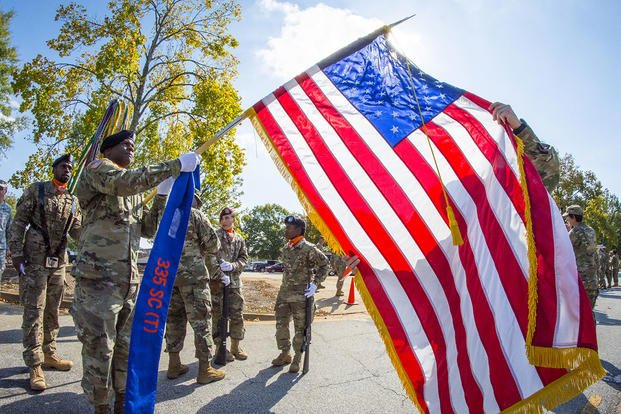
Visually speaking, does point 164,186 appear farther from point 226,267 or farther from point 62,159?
point 226,267

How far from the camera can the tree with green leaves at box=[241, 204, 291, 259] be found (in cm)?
7331

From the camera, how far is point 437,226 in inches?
113

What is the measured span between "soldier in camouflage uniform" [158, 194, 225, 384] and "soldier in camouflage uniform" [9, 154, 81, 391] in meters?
1.17

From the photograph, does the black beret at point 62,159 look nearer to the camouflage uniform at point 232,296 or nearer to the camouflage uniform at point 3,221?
the camouflage uniform at point 232,296

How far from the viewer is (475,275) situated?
2627 mm

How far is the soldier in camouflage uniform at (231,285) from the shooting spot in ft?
17.5

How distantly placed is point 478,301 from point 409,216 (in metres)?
0.79

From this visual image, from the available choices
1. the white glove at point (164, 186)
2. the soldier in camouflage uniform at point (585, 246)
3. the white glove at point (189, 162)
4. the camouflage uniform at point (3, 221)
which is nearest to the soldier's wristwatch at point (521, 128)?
the white glove at point (189, 162)

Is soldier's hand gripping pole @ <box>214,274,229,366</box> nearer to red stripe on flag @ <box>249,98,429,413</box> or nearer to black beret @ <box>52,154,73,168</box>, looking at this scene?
black beret @ <box>52,154,73,168</box>

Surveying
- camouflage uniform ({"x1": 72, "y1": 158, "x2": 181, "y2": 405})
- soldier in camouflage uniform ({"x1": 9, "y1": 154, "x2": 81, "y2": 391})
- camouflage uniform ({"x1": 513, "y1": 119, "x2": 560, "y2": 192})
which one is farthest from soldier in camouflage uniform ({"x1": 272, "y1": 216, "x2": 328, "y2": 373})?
camouflage uniform ({"x1": 513, "y1": 119, "x2": 560, "y2": 192})

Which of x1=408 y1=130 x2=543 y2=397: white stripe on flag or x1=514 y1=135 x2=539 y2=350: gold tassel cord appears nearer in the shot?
x1=514 y1=135 x2=539 y2=350: gold tassel cord

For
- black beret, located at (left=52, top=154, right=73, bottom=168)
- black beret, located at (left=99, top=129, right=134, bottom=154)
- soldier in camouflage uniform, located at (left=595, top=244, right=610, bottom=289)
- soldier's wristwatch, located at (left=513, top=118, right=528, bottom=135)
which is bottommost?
soldier in camouflage uniform, located at (left=595, top=244, right=610, bottom=289)

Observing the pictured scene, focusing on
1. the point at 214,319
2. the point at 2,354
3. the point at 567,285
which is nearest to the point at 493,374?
the point at 567,285

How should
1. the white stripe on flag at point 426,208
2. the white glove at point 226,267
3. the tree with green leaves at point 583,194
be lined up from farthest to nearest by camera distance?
the tree with green leaves at point 583,194, the white glove at point 226,267, the white stripe on flag at point 426,208
